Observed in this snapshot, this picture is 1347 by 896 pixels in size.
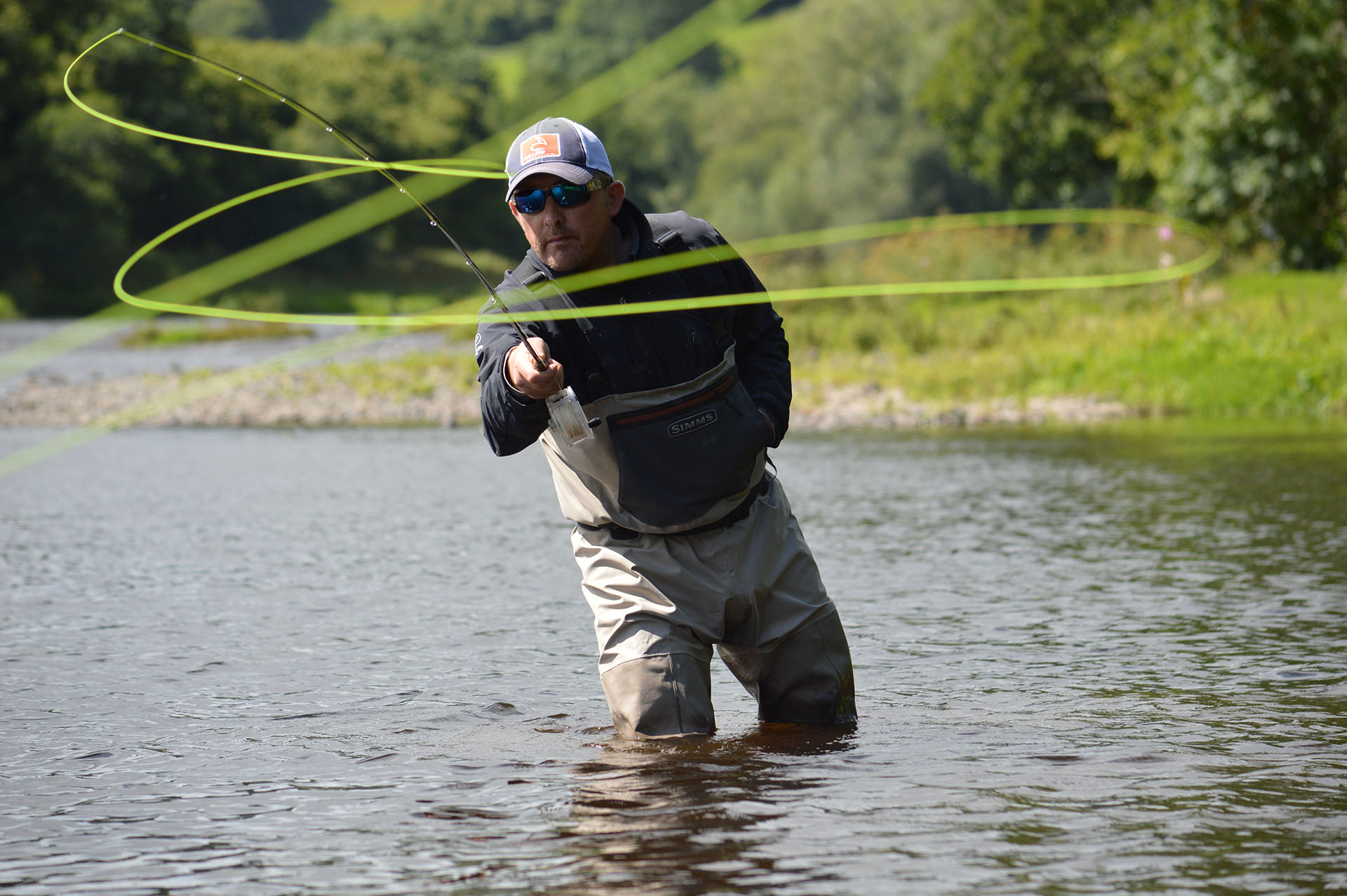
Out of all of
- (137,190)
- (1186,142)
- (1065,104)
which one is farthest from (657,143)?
(1186,142)

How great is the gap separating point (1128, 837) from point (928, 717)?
144cm

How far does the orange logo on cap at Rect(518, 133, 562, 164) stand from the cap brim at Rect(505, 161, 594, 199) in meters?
0.02

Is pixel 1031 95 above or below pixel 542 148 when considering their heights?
above

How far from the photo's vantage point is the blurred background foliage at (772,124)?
61.1ft

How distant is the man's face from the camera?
13.6ft

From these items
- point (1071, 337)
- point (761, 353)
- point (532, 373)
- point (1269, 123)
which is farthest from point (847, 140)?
point (532, 373)

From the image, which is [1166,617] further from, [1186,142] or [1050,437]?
[1186,142]

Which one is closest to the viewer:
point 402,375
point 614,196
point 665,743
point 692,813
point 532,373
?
point 532,373

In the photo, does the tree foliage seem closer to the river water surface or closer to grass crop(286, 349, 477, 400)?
the river water surface

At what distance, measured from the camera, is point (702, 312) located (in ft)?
14.1

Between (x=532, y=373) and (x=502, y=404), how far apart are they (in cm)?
20

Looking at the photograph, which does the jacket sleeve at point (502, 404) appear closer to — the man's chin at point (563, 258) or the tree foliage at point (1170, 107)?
the man's chin at point (563, 258)

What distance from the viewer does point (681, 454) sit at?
4.19 meters

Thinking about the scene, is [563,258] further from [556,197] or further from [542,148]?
[542,148]
